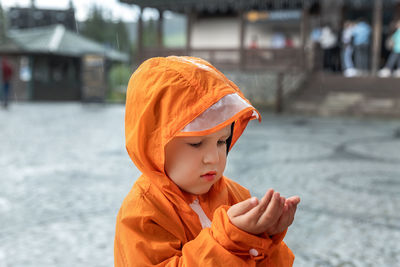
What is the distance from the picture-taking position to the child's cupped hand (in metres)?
1.03

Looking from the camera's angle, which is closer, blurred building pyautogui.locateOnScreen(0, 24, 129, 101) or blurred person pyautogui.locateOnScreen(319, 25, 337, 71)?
blurred person pyautogui.locateOnScreen(319, 25, 337, 71)

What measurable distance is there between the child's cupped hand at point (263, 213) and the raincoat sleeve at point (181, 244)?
0.8 inches

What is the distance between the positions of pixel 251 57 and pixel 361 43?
12.4ft

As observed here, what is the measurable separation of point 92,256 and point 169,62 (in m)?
1.68

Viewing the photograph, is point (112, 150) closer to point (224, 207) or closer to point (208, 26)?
point (224, 207)

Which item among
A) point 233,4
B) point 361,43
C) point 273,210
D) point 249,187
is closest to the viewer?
point 273,210

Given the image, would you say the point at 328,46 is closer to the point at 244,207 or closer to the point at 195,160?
the point at 195,160

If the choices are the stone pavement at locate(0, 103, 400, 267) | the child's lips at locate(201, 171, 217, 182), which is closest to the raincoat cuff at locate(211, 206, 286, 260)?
the child's lips at locate(201, 171, 217, 182)

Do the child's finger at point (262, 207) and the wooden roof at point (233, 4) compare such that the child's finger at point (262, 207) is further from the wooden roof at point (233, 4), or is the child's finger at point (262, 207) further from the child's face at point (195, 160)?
the wooden roof at point (233, 4)

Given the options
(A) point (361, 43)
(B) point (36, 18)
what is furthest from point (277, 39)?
(B) point (36, 18)

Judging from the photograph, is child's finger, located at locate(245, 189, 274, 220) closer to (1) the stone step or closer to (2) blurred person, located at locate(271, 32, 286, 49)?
(1) the stone step

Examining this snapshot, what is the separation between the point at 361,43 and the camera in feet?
48.0

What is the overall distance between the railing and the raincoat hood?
575 inches

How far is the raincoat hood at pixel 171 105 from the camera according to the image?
3.81 ft
